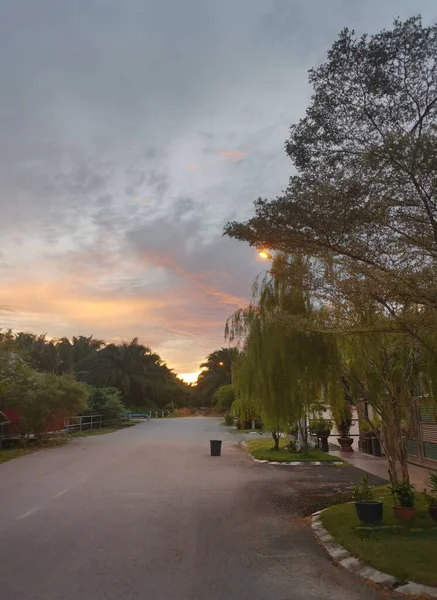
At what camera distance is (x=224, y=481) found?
12.0m

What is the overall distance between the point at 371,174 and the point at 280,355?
5.25m

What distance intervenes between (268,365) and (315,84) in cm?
609

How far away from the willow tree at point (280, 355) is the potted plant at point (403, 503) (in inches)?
106

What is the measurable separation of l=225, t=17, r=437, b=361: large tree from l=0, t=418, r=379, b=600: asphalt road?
3688mm

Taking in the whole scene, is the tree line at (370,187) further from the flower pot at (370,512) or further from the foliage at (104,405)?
the foliage at (104,405)

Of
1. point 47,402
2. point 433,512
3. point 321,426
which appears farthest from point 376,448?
point 47,402

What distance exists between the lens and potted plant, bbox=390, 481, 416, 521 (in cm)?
713

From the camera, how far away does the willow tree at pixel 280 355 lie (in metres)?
9.36

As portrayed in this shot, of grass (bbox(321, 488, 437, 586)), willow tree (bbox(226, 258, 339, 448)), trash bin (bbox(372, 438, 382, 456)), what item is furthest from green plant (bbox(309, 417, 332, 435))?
grass (bbox(321, 488, 437, 586))

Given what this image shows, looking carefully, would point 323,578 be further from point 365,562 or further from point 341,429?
point 341,429

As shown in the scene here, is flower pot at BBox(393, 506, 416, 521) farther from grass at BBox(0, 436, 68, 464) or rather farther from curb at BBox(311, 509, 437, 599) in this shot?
grass at BBox(0, 436, 68, 464)

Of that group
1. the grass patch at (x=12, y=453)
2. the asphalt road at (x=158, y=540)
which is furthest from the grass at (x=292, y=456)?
the grass patch at (x=12, y=453)

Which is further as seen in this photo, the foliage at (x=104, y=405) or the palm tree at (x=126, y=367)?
the palm tree at (x=126, y=367)

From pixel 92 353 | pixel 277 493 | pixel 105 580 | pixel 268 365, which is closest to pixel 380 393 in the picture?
pixel 268 365
